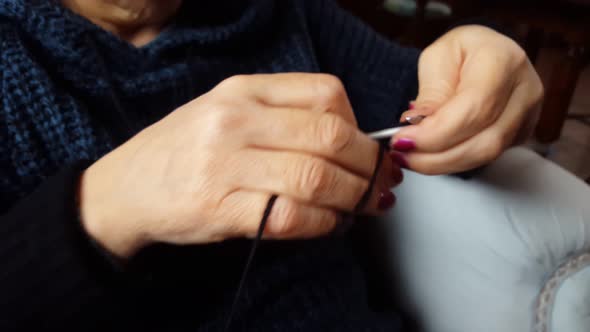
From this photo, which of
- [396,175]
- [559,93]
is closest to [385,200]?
[396,175]

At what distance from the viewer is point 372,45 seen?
2.11ft

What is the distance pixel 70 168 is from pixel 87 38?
152mm

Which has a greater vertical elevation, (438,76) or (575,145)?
(438,76)

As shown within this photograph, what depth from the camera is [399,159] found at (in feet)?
1.32

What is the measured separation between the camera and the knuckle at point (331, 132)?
305mm

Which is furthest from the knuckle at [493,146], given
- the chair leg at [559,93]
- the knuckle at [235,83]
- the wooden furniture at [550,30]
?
the chair leg at [559,93]

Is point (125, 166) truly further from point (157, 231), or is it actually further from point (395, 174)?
point (395, 174)

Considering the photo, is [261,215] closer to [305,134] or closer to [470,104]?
[305,134]

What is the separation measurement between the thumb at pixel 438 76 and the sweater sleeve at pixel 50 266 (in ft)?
0.96

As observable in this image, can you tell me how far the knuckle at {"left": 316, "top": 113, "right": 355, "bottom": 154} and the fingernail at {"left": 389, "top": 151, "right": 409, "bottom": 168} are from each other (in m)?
0.10

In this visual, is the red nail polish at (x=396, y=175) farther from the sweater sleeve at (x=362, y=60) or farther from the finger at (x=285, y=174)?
the sweater sleeve at (x=362, y=60)

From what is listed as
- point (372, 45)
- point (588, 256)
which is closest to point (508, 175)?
point (588, 256)

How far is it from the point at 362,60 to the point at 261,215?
1.32ft

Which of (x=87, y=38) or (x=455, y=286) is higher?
(x=87, y=38)
